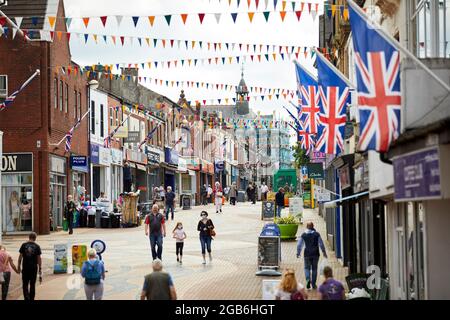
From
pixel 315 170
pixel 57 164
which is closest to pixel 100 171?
pixel 57 164

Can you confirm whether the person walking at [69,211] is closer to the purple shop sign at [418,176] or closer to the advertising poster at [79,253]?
the advertising poster at [79,253]

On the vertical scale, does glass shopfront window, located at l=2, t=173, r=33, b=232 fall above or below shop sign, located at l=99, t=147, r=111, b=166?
below

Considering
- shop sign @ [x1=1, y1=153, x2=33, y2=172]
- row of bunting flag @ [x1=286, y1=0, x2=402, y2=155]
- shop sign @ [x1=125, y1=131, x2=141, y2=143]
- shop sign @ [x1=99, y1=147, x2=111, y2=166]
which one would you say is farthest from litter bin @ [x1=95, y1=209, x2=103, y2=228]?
row of bunting flag @ [x1=286, y1=0, x2=402, y2=155]

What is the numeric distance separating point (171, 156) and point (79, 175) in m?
22.9

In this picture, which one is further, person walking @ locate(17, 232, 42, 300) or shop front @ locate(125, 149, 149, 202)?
shop front @ locate(125, 149, 149, 202)

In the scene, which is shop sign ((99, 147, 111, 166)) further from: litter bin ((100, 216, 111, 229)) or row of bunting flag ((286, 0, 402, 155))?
row of bunting flag ((286, 0, 402, 155))

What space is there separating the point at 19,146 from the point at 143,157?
19204 millimetres

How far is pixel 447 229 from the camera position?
14133 millimetres

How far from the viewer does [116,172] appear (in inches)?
2064

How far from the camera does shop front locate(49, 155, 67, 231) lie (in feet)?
131

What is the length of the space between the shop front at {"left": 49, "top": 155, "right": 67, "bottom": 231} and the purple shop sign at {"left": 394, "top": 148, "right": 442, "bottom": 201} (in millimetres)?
27947

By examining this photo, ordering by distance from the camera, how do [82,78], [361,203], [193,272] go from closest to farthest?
[361,203], [193,272], [82,78]
